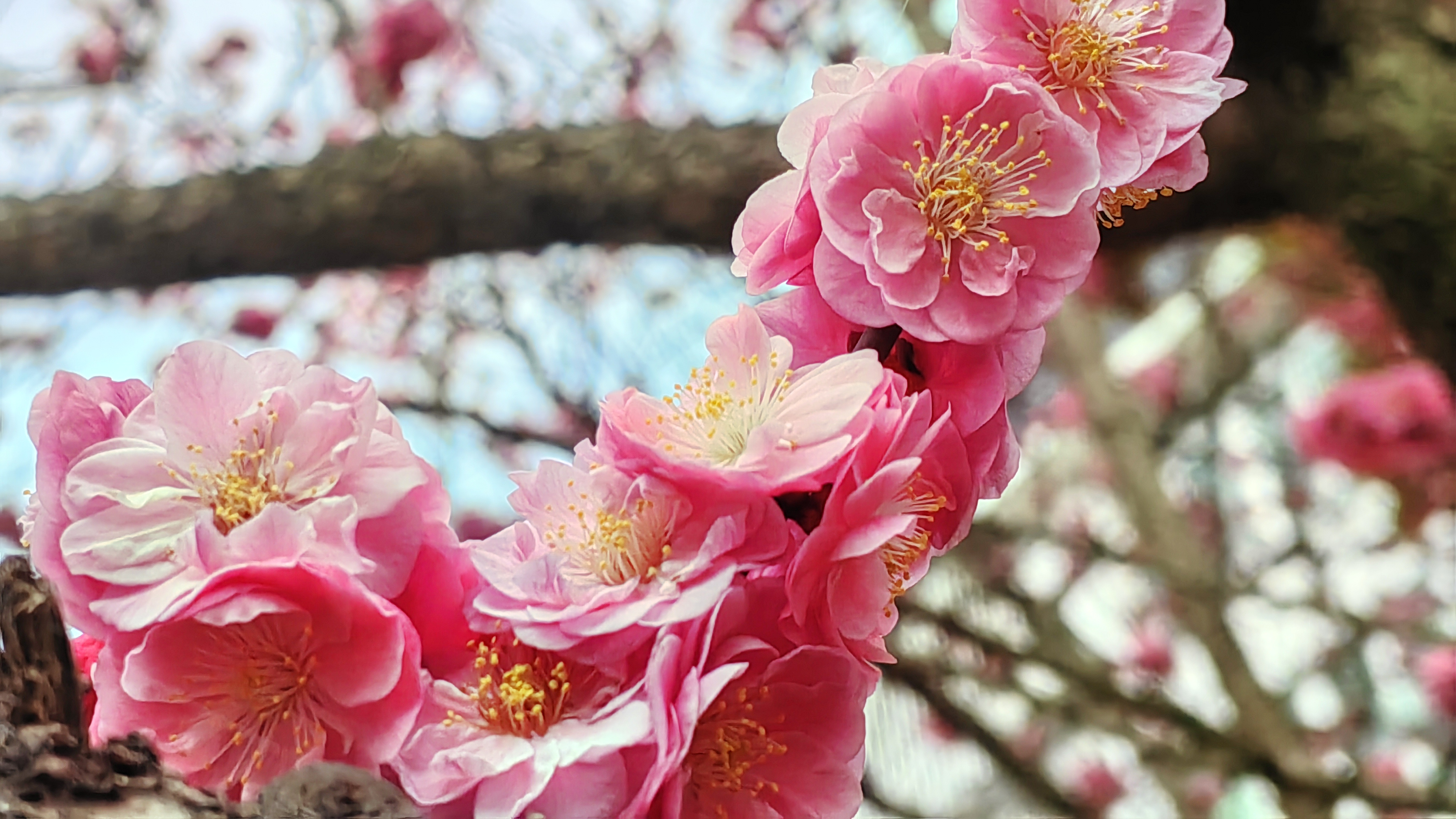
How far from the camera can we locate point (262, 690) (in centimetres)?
19

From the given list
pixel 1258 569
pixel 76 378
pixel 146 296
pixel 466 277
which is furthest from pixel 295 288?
pixel 1258 569

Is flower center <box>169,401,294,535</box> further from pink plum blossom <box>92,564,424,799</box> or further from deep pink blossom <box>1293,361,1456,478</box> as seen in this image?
deep pink blossom <box>1293,361,1456,478</box>

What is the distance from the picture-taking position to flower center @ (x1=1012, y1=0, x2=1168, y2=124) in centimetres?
23

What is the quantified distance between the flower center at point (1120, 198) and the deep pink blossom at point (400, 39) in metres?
0.96

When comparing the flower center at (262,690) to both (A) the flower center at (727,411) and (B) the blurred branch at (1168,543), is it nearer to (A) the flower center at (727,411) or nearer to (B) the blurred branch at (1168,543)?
(A) the flower center at (727,411)

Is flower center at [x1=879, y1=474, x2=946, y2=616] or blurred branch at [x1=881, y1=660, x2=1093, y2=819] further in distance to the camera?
blurred branch at [x1=881, y1=660, x2=1093, y2=819]

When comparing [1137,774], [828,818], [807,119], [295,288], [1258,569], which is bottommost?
[1137,774]

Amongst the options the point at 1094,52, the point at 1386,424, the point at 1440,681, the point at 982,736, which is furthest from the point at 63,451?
the point at 1440,681

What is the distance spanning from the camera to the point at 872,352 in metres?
0.20

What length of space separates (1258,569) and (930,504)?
1.16 m

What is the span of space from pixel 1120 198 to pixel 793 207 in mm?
87

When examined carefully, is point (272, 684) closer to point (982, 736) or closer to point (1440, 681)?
point (982, 736)

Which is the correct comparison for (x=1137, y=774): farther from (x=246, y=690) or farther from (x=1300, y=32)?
(x=246, y=690)

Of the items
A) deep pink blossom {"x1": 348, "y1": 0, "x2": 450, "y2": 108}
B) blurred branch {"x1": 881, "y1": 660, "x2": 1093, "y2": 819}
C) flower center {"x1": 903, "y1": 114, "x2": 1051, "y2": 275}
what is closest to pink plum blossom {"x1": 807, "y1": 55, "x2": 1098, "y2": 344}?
flower center {"x1": 903, "y1": 114, "x2": 1051, "y2": 275}
